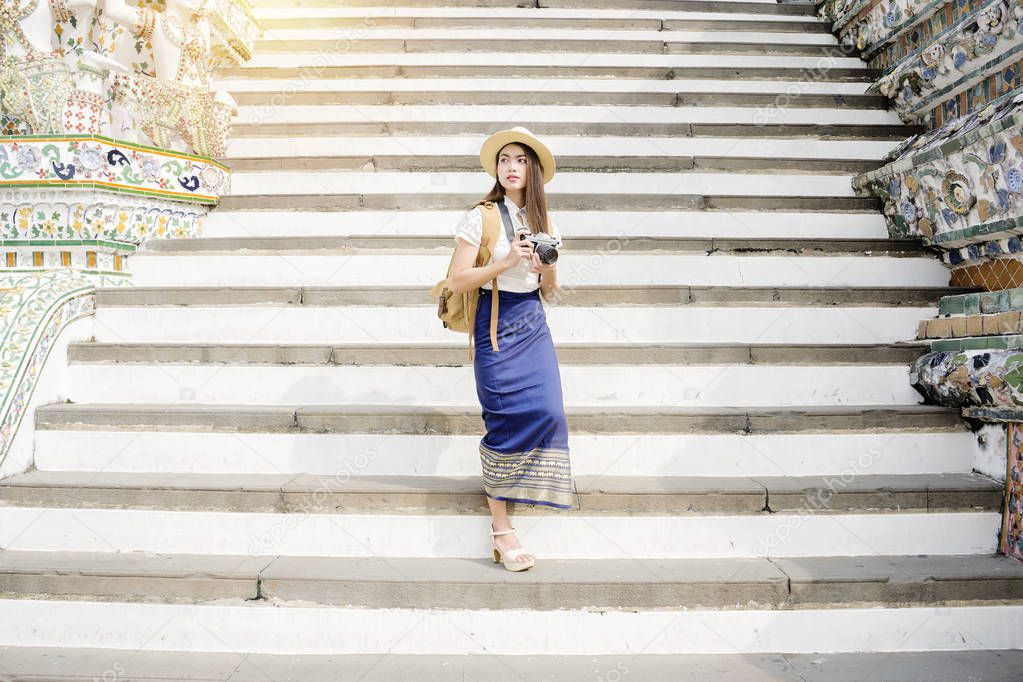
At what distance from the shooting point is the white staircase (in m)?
2.44

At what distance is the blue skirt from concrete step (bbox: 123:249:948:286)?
135 cm

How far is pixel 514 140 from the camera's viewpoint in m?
2.57

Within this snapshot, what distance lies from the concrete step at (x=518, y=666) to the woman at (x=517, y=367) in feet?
1.20

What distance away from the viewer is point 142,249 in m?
4.02

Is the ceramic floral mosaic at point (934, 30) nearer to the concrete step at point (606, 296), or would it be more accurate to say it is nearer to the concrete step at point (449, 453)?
the concrete step at point (606, 296)

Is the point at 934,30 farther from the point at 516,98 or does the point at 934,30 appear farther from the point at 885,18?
the point at 516,98

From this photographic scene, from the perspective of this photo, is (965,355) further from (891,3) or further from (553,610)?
(891,3)

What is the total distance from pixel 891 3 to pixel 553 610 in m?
4.92

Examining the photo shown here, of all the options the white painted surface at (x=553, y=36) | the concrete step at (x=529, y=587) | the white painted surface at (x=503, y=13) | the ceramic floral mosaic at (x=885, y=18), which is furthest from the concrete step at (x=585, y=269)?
the white painted surface at (x=503, y=13)

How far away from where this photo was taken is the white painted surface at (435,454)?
2982mm

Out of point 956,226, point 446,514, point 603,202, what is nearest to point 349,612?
point 446,514

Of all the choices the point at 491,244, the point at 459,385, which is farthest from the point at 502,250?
the point at 459,385

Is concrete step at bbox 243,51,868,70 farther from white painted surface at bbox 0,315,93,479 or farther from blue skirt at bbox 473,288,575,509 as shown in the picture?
blue skirt at bbox 473,288,575,509

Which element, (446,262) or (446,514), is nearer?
(446,514)
